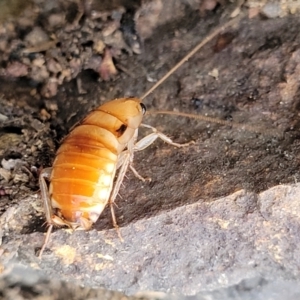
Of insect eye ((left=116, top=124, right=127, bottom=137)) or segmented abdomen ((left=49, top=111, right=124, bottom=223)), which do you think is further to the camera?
insect eye ((left=116, top=124, right=127, bottom=137))

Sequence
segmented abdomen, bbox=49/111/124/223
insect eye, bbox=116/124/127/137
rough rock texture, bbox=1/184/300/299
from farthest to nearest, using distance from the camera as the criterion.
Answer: insect eye, bbox=116/124/127/137
rough rock texture, bbox=1/184/300/299
segmented abdomen, bbox=49/111/124/223

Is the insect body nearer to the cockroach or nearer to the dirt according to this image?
the cockroach

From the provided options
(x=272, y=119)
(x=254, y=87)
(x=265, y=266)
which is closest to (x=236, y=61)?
(x=254, y=87)

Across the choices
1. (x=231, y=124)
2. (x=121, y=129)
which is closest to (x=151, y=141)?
(x=121, y=129)

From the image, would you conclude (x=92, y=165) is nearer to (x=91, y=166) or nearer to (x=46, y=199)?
(x=91, y=166)

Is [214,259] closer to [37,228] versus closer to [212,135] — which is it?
[212,135]

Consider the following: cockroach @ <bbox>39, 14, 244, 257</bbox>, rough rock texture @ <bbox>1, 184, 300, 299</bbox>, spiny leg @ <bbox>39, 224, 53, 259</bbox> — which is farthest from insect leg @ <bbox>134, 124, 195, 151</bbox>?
spiny leg @ <bbox>39, 224, 53, 259</bbox>

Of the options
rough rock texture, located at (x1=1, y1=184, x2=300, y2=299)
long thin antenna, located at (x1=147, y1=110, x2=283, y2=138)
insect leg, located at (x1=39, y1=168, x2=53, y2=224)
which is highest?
insect leg, located at (x1=39, y1=168, x2=53, y2=224)
